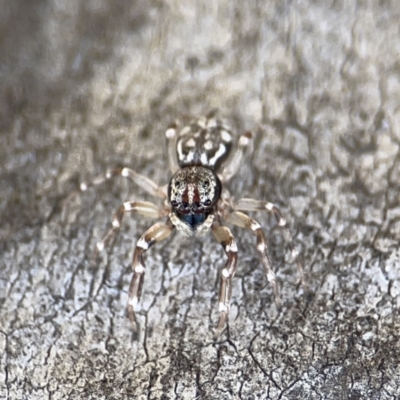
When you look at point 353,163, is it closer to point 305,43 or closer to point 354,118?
point 354,118

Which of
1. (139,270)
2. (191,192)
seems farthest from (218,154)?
(139,270)

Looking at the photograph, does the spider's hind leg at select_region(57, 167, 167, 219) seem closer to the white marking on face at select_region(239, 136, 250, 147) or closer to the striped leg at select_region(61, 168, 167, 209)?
the striped leg at select_region(61, 168, 167, 209)

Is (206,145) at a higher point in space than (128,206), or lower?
higher

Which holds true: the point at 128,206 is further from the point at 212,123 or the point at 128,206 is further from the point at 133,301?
the point at 212,123

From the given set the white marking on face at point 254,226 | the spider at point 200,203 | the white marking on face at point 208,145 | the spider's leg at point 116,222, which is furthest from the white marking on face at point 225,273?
the white marking on face at point 208,145

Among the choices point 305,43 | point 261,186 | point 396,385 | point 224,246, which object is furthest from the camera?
point 305,43

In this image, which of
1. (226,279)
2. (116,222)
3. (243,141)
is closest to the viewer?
(226,279)

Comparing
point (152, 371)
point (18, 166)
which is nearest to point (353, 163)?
point (152, 371)
